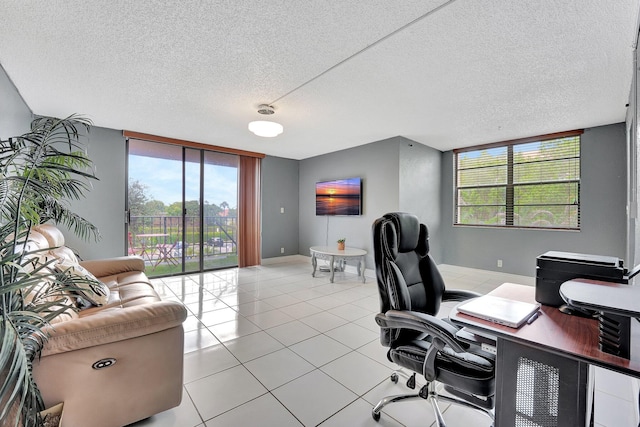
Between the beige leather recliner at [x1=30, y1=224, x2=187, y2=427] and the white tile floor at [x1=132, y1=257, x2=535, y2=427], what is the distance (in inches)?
7.8

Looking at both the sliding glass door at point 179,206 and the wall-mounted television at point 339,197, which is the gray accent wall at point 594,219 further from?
the sliding glass door at point 179,206

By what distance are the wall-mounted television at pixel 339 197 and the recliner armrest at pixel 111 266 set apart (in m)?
3.44

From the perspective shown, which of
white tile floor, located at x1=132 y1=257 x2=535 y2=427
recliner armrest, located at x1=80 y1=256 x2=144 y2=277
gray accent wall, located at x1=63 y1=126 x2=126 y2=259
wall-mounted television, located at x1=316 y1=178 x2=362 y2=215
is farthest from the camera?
wall-mounted television, located at x1=316 y1=178 x2=362 y2=215

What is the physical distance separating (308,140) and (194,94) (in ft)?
7.27

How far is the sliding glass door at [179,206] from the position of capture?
15.3 feet

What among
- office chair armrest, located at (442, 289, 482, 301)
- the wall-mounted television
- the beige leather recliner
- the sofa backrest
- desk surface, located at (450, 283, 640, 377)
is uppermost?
the wall-mounted television

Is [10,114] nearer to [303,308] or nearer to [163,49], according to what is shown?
[163,49]

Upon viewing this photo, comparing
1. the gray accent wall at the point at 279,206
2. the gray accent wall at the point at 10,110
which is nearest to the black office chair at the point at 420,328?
the gray accent wall at the point at 10,110

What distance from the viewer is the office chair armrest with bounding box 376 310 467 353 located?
1.17 metres

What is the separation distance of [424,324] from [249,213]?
4.81 m

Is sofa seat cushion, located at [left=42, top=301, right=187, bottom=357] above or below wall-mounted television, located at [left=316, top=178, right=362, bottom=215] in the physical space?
below

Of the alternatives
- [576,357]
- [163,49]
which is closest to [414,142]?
[163,49]

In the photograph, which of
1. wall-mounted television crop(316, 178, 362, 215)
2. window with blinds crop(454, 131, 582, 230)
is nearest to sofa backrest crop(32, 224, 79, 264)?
wall-mounted television crop(316, 178, 362, 215)

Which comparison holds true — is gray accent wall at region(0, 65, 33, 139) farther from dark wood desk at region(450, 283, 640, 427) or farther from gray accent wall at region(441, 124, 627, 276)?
gray accent wall at region(441, 124, 627, 276)
